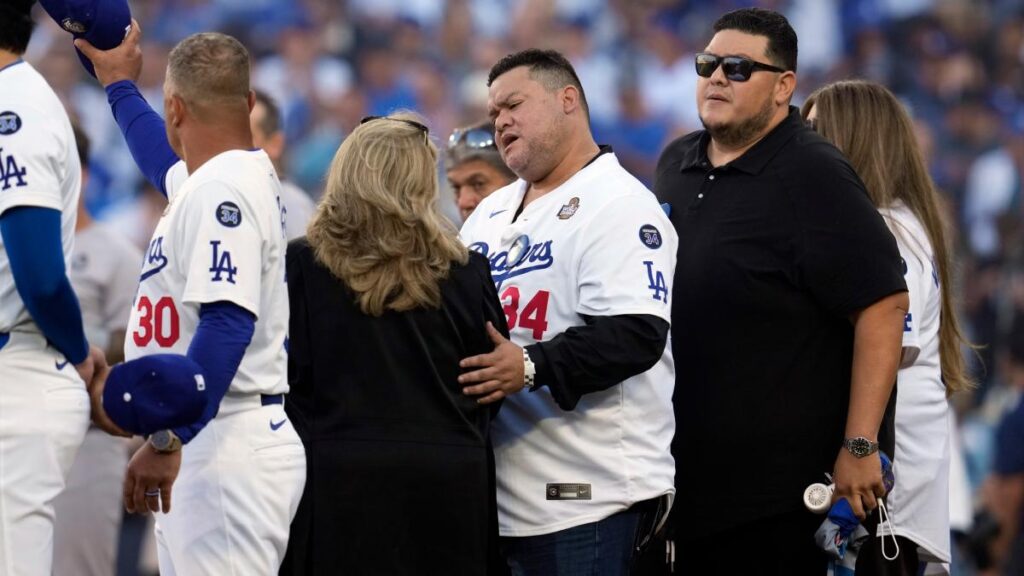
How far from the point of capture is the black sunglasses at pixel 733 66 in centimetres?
470

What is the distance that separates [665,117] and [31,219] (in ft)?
25.6

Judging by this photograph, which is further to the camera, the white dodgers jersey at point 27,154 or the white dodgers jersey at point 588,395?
the white dodgers jersey at point 588,395

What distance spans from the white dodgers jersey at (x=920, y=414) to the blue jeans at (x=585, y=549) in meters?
1.02

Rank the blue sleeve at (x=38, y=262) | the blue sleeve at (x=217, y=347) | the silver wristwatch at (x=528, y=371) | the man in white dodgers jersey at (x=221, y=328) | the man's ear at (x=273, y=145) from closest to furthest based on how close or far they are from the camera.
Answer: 1. the blue sleeve at (x=38, y=262)
2. the blue sleeve at (x=217, y=347)
3. the man in white dodgers jersey at (x=221, y=328)
4. the silver wristwatch at (x=528, y=371)
5. the man's ear at (x=273, y=145)

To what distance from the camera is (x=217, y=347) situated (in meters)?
3.58

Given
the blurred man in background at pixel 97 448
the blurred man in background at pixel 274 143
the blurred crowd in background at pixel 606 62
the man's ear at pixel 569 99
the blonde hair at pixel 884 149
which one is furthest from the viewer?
the blurred crowd in background at pixel 606 62

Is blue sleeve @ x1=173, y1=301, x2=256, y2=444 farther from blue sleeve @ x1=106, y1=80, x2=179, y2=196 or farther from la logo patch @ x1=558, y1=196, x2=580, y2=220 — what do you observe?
la logo patch @ x1=558, y1=196, x2=580, y2=220

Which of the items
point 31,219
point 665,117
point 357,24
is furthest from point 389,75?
point 31,219

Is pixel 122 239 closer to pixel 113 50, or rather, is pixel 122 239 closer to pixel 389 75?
pixel 113 50

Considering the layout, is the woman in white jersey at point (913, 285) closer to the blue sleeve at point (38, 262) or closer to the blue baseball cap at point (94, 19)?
the blue baseball cap at point (94, 19)

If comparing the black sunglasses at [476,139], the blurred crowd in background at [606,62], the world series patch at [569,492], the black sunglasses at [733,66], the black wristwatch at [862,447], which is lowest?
the world series patch at [569,492]

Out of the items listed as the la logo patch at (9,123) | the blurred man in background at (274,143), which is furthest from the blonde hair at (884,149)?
the la logo patch at (9,123)

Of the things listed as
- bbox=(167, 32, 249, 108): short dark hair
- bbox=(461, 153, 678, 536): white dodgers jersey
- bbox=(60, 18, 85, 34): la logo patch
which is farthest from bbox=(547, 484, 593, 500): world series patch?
bbox=(60, 18, 85, 34): la logo patch

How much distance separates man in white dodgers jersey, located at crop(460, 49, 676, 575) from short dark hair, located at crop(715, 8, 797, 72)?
697mm
